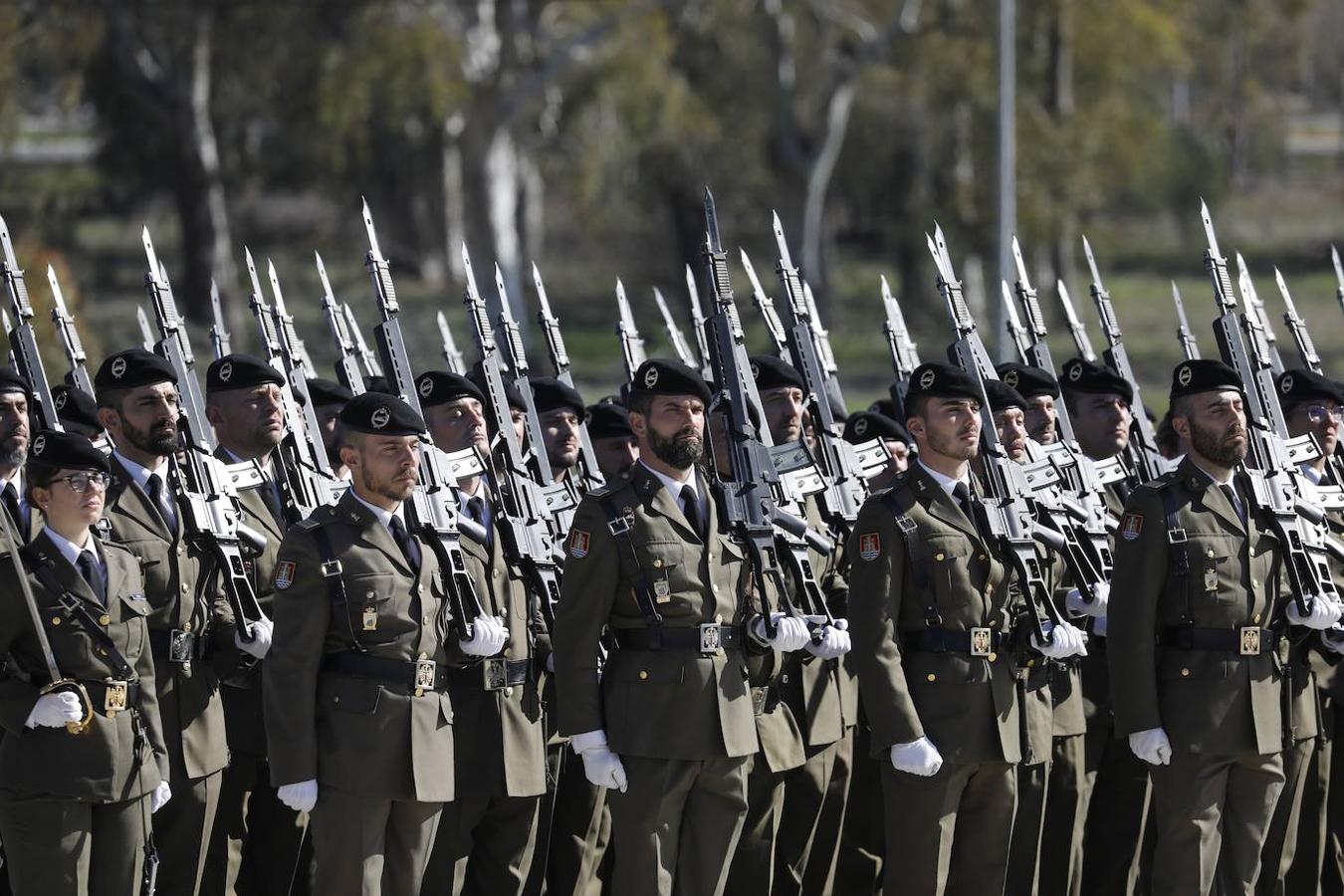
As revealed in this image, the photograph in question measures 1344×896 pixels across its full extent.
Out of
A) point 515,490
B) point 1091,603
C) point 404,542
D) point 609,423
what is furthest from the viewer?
point 609,423

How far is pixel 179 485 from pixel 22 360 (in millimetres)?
1152

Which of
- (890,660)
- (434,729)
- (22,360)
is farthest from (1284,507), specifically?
(22,360)

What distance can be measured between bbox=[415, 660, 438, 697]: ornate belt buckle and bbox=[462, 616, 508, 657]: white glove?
0.16 m

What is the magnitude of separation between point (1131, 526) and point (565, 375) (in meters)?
2.89

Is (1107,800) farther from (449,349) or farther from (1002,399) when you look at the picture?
(449,349)

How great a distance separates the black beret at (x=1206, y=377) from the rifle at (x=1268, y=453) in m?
0.23

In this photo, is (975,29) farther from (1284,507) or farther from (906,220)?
(1284,507)

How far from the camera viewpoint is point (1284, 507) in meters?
6.68

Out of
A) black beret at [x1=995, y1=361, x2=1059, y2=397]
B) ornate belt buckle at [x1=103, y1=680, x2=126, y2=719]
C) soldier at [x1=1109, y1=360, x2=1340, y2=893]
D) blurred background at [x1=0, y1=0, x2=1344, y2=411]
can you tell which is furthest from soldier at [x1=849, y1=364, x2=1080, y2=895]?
blurred background at [x1=0, y1=0, x2=1344, y2=411]

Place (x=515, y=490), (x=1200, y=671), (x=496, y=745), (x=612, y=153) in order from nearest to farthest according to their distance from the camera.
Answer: (x=1200, y=671)
(x=496, y=745)
(x=515, y=490)
(x=612, y=153)

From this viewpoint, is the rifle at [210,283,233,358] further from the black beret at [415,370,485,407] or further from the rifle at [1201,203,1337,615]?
the rifle at [1201,203,1337,615]

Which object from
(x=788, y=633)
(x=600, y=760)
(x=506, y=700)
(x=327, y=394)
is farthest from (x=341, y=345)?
(x=788, y=633)

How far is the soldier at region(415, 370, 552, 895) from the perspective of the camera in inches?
257

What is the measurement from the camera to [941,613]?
6301mm
